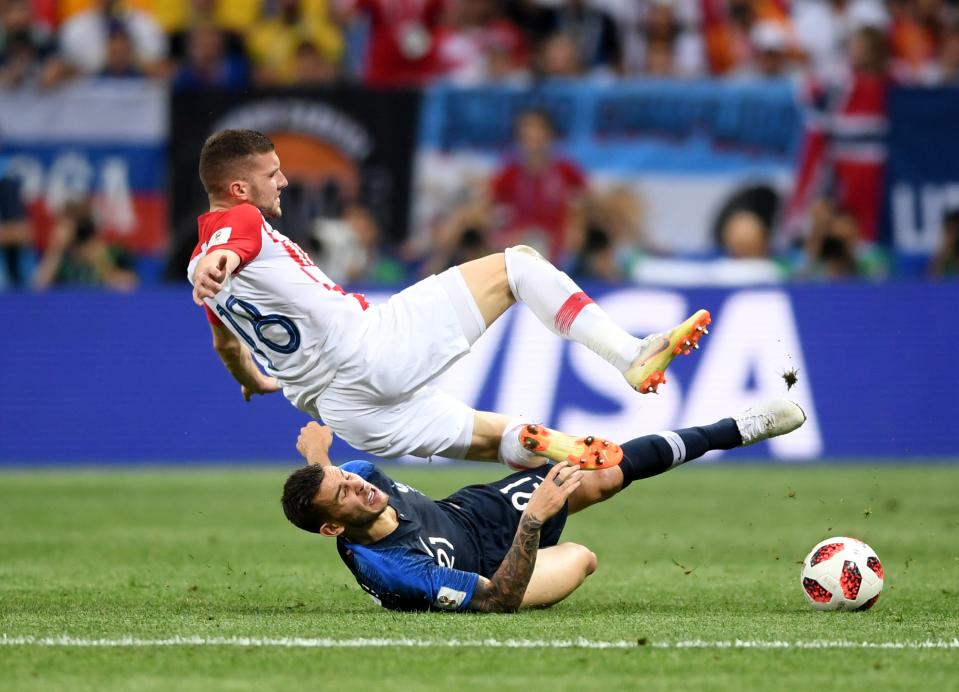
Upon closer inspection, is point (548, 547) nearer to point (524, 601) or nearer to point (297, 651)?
point (524, 601)

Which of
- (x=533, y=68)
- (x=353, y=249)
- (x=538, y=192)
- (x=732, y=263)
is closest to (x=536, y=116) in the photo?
(x=538, y=192)

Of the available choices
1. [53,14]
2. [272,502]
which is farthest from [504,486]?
[53,14]

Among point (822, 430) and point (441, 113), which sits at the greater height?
point (441, 113)

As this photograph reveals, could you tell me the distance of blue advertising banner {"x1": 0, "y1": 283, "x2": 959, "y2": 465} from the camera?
15539mm

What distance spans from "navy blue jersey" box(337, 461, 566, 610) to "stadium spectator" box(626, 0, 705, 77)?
1078 cm

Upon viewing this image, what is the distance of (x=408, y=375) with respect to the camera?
8.09 meters

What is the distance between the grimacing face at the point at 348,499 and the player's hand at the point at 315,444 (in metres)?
0.30

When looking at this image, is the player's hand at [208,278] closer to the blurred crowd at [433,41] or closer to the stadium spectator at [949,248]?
the blurred crowd at [433,41]

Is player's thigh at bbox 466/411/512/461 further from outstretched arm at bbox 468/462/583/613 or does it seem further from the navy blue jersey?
outstretched arm at bbox 468/462/583/613

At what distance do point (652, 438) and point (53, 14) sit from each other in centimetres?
1303

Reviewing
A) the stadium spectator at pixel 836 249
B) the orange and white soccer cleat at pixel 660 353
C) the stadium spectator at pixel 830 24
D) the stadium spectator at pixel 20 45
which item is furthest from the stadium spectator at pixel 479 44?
the orange and white soccer cleat at pixel 660 353

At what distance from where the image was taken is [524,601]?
7.95 metres

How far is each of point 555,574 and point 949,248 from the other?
34.3 ft

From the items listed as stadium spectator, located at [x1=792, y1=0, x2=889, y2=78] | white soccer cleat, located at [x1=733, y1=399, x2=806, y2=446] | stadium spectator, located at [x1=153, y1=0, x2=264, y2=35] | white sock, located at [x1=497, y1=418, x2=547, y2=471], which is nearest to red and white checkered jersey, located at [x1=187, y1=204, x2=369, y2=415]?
white sock, located at [x1=497, y1=418, x2=547, y2=471]
